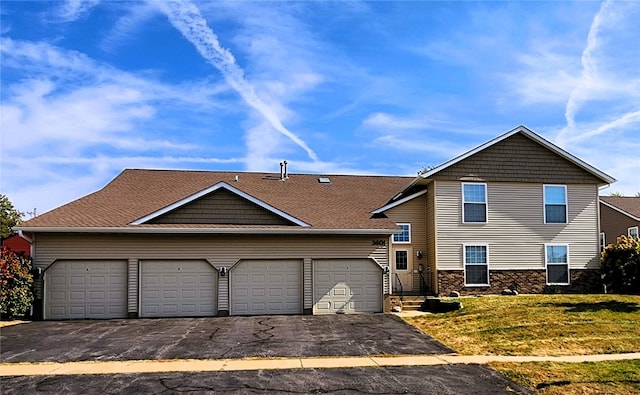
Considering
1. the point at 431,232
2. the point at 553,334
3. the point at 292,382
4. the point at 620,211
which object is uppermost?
the point at 620,211

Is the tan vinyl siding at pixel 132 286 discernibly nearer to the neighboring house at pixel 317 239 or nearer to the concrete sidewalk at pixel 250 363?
the neighboring house at pixel 317 239

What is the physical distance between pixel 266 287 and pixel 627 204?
25358 millimetres

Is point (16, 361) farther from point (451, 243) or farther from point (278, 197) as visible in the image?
point (451, 243)

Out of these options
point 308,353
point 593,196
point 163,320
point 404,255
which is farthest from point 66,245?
point 593,196

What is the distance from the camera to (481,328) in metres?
15.6

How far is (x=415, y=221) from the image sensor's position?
2406cm

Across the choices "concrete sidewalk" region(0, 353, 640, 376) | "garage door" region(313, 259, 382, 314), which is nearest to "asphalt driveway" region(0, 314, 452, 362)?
"concrete sidewalk" region(0, 353, 640, 376)

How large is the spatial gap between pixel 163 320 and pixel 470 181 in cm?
1288

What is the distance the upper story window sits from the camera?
2339 cm

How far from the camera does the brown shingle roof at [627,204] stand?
108ft

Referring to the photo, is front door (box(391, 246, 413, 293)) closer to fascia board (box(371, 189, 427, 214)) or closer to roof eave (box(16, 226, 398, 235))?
fascia board (box(371, 189, 427, 214))

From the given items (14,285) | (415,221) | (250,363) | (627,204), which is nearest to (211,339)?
(250,363)

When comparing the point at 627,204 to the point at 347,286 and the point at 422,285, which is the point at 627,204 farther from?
the point at 347,286

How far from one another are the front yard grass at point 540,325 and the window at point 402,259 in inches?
174
